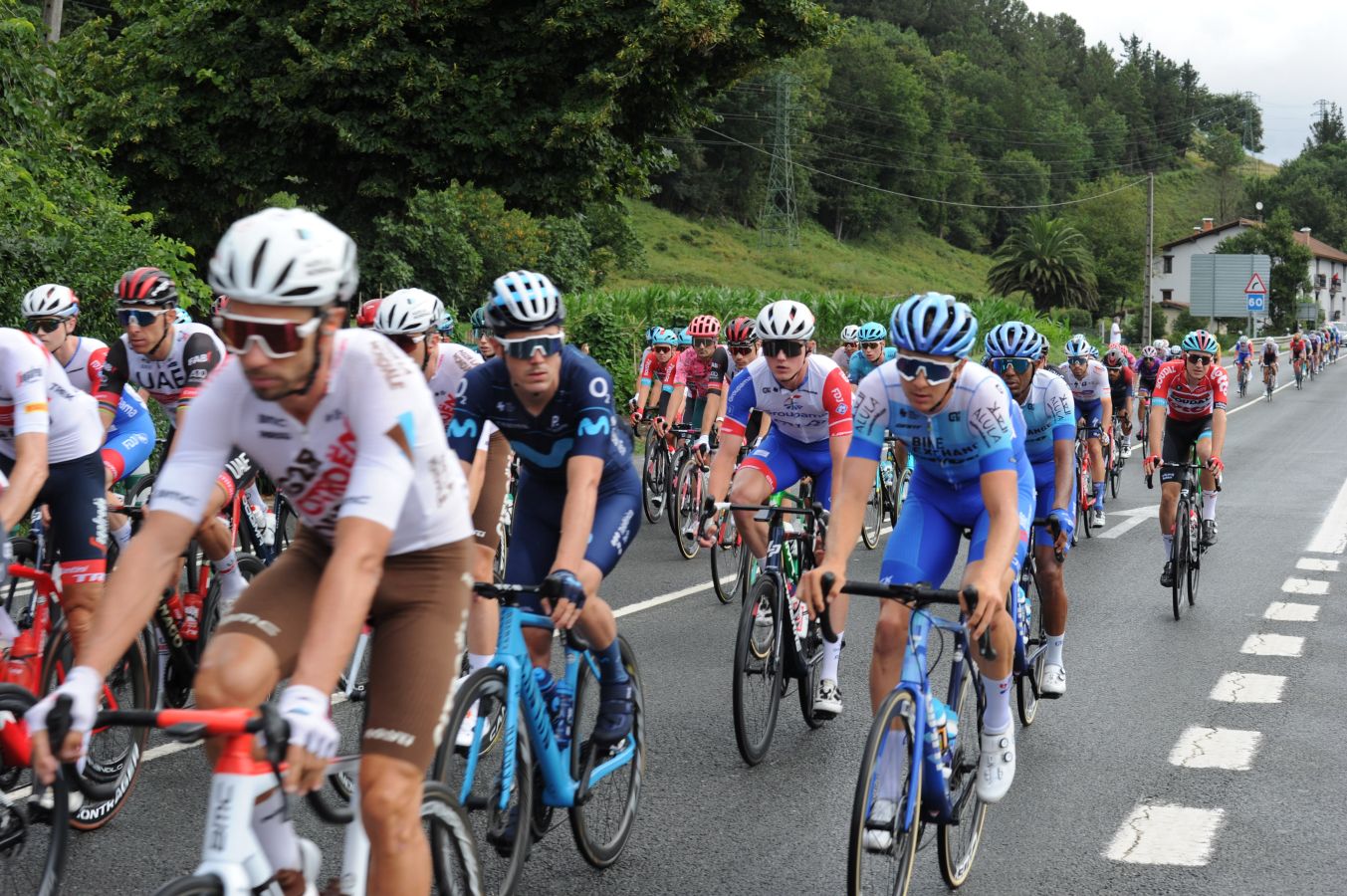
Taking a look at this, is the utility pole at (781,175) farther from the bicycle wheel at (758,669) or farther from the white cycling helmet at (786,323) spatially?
the bicycle wheel at (758,669)

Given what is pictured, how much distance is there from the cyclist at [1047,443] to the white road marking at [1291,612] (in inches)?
112

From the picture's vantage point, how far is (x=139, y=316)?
682 cm

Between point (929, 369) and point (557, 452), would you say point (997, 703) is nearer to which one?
point (929, 369)

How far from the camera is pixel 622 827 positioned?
5137 mm

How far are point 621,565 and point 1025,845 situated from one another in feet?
22.1

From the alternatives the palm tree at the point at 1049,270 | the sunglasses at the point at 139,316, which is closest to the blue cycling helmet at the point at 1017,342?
the sunglasses at the point at 139,316

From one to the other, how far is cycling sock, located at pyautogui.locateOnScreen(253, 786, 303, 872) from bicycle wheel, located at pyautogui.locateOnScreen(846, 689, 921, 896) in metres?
1.64

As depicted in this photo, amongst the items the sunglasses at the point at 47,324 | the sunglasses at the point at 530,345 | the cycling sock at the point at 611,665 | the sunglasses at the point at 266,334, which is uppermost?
the sunglasses at the point at 47,324

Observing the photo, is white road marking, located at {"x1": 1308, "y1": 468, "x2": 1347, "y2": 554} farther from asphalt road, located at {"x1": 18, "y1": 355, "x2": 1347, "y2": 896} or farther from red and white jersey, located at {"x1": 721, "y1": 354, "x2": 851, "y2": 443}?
red and white jersey, located at {"x1": 721, "y1": 354, "x2": 851, "y2": 443}

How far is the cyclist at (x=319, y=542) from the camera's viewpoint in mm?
2936

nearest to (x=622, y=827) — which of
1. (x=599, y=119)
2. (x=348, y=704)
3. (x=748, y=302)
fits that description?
(x=348, y=704)

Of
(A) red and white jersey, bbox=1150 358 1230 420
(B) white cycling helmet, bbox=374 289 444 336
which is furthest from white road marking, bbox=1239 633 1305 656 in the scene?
(B) white cycling helmet, bbox=374 289 444 336

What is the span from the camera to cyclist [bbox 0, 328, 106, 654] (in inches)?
203

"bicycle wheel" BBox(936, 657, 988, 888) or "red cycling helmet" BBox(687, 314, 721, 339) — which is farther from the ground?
"red cycling helmet" BBox(687, 314, 721, 339)
